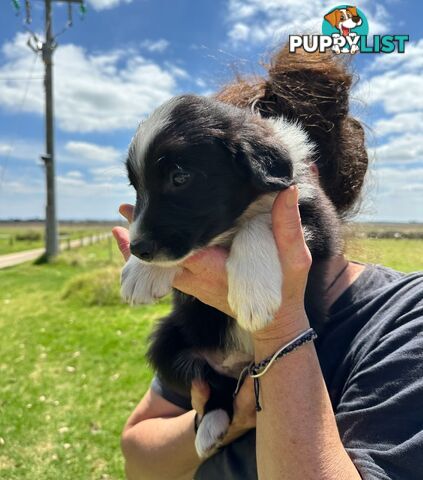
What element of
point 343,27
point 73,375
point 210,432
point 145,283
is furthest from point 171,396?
Result: point 73,375

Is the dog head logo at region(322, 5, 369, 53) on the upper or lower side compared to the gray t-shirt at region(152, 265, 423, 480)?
upper

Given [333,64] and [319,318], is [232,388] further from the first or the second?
[333,64]

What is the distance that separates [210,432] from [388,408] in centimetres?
85

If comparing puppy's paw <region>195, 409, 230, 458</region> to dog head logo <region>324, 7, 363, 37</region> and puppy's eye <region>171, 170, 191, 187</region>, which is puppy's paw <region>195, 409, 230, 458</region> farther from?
dog head logo <region>324, 7, 363, 37</region>

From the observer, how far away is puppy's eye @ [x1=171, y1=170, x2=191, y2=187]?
1854 millimetres

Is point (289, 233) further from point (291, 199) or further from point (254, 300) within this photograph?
point (254, 300)

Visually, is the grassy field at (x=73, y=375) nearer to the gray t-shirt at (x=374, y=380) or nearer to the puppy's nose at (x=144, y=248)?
the gray t-shirt at (x=374, y=380)

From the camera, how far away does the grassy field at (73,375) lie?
4594 mm

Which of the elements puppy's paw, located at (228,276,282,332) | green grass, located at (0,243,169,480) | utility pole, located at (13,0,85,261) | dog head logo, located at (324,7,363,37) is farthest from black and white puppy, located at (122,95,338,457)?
utility pole, located at (13,0,85,261)

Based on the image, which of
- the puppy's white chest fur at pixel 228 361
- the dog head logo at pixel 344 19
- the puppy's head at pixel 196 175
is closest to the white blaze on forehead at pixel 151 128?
the puppy's head at pixel 196 175

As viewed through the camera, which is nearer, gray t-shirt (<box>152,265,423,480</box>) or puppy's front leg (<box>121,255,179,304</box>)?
gray t-shirt (<box>152,265,423,480</box>)

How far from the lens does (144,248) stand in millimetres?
1771

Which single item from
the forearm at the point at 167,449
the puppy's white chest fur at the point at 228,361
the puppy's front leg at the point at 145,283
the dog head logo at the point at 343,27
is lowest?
the forearm at the point at 167,449

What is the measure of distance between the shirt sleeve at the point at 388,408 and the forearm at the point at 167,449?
0.82 meters
